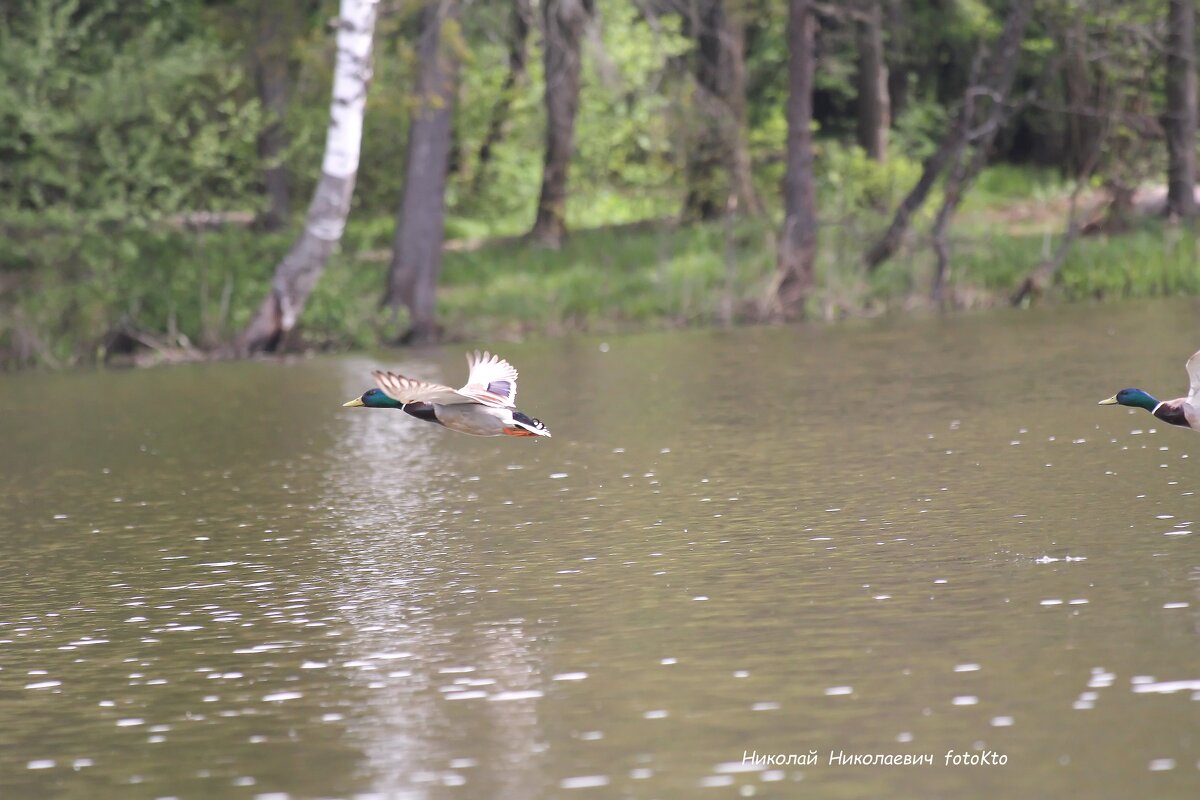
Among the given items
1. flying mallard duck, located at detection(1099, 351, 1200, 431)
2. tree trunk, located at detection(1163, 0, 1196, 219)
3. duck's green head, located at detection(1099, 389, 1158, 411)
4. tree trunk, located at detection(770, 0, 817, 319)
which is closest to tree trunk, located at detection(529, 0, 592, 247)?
tree trunk, located at detection(770, 0, 817, 319)

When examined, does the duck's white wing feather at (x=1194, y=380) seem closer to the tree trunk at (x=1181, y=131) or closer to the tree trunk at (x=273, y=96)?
the tree trunk at (x=273, y=96)

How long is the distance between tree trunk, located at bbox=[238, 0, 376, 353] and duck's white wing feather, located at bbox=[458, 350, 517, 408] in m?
17.0

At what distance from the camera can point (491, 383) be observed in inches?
492

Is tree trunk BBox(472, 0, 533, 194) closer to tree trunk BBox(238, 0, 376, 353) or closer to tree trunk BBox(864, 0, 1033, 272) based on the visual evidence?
tree trunk BBox(864, 0, 1033, 272)

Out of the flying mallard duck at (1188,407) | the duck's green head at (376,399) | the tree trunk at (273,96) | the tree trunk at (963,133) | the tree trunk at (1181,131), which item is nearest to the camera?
the flying mallard duck at (1188,407)

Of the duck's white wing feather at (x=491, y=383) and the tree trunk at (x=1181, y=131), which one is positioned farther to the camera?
the tree trunk at (x=1181, y=131)

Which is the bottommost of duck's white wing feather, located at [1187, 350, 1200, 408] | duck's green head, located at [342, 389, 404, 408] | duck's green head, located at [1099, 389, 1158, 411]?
duck's green head, located at [342, 389, 404, 408]

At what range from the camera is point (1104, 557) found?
36.3ft

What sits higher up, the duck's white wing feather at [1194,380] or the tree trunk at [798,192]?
the tree trunk at [798,192]

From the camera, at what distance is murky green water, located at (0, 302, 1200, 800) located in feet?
25.6

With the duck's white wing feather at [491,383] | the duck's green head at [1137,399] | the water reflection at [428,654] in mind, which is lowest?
the water reflection at [428,654]

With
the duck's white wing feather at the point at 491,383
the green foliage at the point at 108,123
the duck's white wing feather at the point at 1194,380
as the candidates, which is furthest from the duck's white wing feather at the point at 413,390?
the green foliage at the point at 108,123

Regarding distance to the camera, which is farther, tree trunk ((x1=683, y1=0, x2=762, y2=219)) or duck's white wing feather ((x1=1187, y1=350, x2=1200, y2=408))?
tree trunk ((x1=683, y1=0, x2=762, y2=219))

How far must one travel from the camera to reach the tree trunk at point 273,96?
33.8 meters
